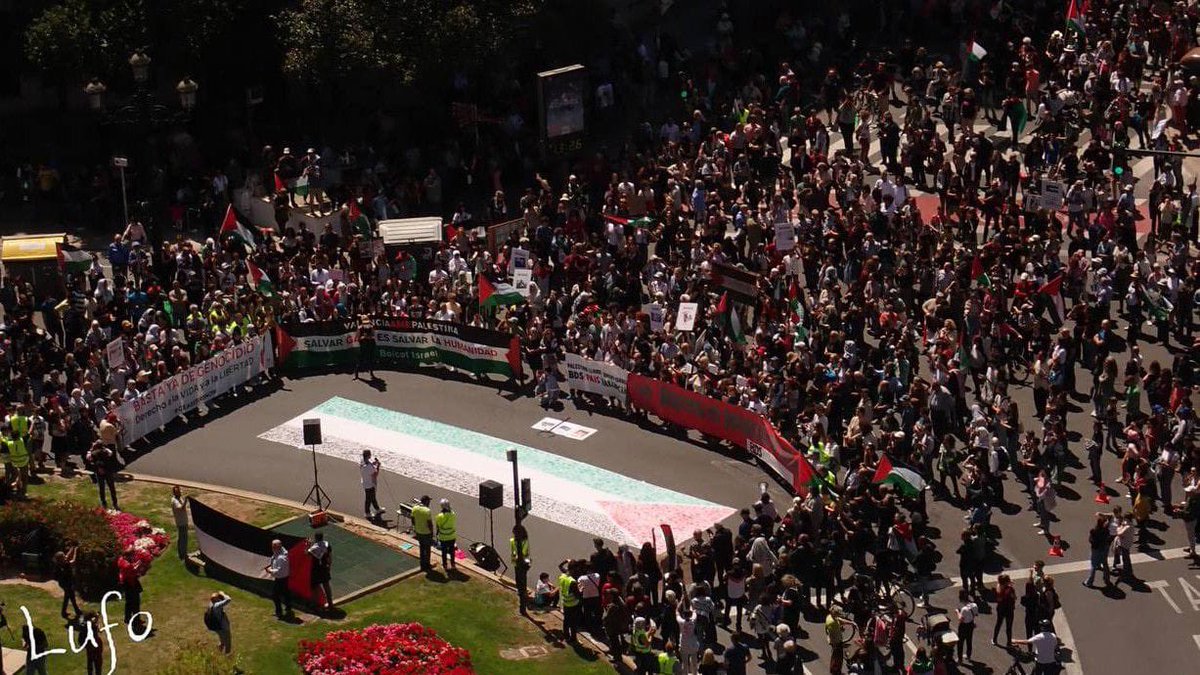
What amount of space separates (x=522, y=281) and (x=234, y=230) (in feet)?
27.6

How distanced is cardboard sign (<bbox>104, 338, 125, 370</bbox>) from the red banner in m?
11.7

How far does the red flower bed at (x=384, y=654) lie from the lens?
3497 centimetres

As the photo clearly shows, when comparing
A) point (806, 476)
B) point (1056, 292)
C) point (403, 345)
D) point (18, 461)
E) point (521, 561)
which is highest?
point (1056, 292)

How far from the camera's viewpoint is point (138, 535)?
39.7 meters

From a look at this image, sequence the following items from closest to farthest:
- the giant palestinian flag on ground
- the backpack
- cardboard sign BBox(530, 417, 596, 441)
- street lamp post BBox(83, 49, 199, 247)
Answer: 1. the backpack
2. cardboard sign BBox(530, 417, 596, 441)
3. the giant palestinian flag on ground
4. street lamp post BBox(83, 49, 199, 247)

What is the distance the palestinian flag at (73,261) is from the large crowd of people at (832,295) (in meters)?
0.76

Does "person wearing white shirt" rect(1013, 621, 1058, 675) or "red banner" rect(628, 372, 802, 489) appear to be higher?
"red banner" rect(628, 372, 802, 489)

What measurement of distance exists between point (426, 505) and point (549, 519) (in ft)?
10.5

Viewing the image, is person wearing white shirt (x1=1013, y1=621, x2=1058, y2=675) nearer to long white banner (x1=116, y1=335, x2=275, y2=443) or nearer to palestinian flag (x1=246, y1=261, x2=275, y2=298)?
long white banner (x1=116, y1=335, x2=275, y2=443)

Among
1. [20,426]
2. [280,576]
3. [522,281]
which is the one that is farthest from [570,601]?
[522,281]

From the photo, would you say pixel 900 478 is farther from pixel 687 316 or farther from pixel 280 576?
pixel 280 576

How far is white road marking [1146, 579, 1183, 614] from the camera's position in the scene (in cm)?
3629

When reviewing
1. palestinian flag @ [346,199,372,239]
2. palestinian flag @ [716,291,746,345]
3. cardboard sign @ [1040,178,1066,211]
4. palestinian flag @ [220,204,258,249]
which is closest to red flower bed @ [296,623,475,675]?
palestinian flag @ [716,291,746,345]

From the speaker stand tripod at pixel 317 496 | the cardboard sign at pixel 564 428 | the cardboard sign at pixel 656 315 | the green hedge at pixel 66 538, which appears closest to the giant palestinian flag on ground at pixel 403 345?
the cardboard sign at pixel 564 428
